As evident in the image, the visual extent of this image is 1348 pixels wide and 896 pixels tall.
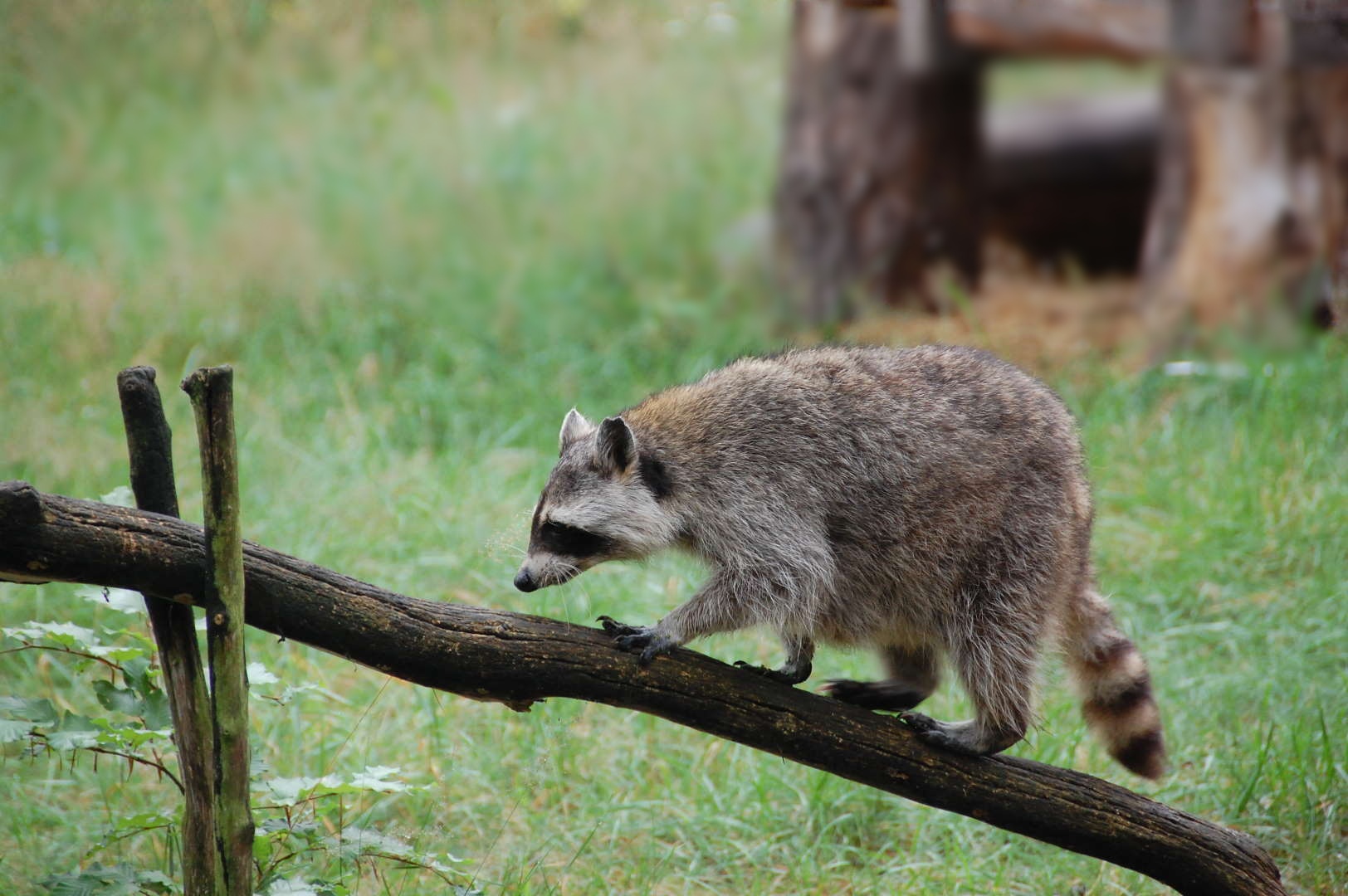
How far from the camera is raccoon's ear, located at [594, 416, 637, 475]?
3773 mm

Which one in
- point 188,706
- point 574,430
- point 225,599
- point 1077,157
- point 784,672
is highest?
point 1077,157

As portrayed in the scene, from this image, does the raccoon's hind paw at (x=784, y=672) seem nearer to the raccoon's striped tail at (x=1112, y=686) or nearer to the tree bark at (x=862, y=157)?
the raccoon's striped tail at (x=1112, y=686)

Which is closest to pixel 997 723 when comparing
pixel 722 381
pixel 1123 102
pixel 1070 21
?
pixel 722 381

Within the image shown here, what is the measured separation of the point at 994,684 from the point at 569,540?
1252mm

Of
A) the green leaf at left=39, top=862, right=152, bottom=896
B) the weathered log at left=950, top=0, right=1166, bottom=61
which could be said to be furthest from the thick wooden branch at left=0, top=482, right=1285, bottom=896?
the weathered log at left=950, top=0, right=1166, bottom=61

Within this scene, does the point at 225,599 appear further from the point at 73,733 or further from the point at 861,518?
the point at 861,518

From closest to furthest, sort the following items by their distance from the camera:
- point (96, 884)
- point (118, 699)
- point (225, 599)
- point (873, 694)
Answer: point (225, 599) < point (96, 884) < point (118, 699) < point (873, 694)

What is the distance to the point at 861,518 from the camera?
3.83 m

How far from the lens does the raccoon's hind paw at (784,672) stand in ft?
11.9

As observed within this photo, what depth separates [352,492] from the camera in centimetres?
630

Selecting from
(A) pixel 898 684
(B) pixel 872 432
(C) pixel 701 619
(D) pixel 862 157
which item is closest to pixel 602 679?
(C) pixel 701 619

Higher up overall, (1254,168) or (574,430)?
(1254,168)

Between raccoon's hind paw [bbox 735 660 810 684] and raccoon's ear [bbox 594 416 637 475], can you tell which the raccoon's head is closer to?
raccoon's ear [bbox 594 416 637 475]

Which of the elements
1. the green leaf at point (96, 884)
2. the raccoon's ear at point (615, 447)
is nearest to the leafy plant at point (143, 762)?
the green leaf at point (96, 884)
